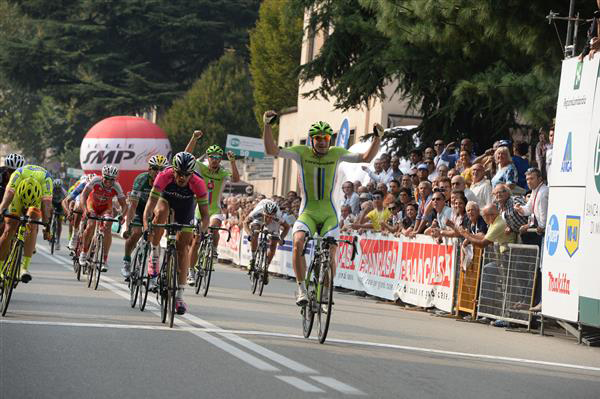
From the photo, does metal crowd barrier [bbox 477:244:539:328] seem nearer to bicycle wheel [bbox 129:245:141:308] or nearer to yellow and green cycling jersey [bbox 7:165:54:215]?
bicycle wheel [bbox 129:245:141:308]

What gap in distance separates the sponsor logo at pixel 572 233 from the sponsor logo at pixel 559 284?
0.35 m

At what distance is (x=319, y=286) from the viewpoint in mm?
13672

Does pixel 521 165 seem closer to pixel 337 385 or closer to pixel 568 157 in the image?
pixel 568 157

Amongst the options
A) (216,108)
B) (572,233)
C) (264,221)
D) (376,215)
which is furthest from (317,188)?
(216,108)

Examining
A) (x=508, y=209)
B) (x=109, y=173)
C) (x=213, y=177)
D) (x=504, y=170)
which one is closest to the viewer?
(x=508, y=209)

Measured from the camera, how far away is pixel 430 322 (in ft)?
59.3

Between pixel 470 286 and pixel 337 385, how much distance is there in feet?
32.0

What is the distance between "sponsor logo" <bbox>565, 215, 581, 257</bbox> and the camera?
15.1m

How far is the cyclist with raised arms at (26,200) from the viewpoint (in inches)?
603

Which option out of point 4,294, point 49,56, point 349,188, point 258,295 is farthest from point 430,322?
point 49,56

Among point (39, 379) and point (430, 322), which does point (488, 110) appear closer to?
point (430, 322)

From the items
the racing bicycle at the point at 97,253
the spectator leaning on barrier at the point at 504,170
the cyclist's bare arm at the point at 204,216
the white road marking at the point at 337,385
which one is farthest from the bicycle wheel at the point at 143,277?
the white road marking at the point at 337,385

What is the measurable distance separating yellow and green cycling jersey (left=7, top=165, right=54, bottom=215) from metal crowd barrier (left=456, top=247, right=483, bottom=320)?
20.7ft

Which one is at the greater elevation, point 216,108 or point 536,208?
point 216,108
